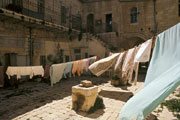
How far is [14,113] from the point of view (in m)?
4.88

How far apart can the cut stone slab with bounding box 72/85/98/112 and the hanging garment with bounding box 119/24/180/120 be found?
257cm

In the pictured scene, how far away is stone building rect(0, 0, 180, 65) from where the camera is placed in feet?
33.5

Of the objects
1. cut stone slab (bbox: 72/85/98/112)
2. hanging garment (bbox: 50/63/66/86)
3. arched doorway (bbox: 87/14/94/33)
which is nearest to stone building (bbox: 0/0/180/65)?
arched doorway (bbox: 87/14/94/33)

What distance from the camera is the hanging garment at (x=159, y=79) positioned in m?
1.86

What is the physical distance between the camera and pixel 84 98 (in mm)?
4867

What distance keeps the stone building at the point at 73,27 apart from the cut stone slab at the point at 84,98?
25.1ft

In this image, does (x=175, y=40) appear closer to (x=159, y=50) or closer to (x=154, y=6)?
(x=159, y=50)

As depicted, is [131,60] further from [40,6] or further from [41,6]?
[41,6]

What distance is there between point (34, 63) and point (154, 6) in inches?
573

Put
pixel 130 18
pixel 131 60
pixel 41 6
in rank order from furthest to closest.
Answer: pixel 130 18, pixel 41 6, pixel 131 60

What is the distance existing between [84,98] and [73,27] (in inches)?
474

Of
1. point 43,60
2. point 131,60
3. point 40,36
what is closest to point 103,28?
point 40,36

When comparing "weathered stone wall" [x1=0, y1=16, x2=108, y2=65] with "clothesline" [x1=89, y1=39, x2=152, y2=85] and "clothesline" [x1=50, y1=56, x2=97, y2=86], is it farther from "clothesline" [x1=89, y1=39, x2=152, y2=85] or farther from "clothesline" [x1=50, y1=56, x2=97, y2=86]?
"clothesline" [x1=89, y1=39, x2=152, y2=85]

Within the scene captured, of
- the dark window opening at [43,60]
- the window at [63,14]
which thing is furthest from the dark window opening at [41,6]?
the dark window opening at [43,60]
